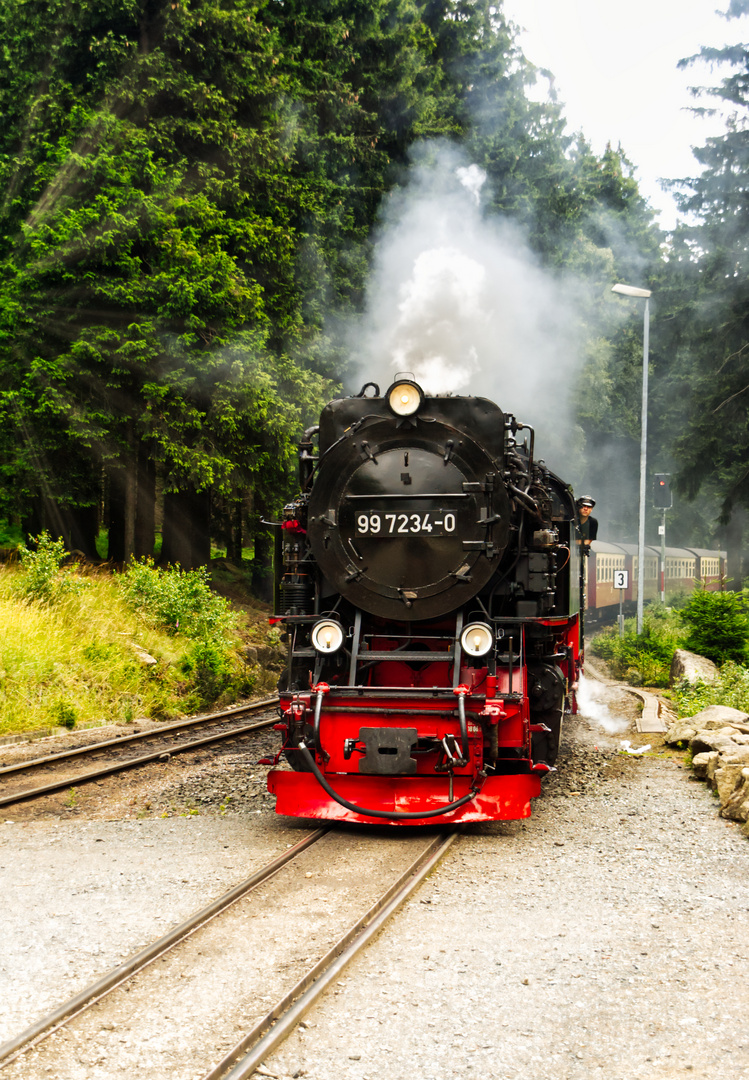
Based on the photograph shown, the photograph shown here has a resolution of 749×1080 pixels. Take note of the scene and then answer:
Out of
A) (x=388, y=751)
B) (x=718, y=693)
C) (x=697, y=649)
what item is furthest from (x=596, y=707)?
(x=388, y=751)

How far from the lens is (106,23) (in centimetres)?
1705

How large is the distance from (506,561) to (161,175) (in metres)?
12.0

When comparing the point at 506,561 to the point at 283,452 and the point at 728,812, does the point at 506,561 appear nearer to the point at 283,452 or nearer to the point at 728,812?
the point at 728,812

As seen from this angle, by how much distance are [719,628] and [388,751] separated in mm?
10428

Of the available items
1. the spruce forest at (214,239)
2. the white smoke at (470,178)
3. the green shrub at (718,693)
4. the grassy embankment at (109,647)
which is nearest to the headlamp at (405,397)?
the green shrub at (718,693)

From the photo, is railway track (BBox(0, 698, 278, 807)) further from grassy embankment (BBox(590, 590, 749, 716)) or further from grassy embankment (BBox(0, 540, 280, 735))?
grassy embankment (BBox(590, 590, 749, 716))

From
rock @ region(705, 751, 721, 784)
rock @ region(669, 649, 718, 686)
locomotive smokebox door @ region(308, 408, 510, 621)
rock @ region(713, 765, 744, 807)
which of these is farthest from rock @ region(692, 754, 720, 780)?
rock @ region(669, 649, 718, 686)

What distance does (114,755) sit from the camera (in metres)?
9.50

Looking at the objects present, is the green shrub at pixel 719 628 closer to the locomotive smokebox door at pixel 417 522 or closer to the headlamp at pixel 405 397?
the locomotive smokebox door at pixel 417 522

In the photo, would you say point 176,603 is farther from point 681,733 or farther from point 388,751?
point 388,751

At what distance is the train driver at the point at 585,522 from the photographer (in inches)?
391

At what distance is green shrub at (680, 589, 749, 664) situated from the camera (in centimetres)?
1484

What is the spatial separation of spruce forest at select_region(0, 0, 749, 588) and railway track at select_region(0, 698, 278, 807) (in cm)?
567

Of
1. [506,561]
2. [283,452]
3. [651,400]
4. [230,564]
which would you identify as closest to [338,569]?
[506,561]
